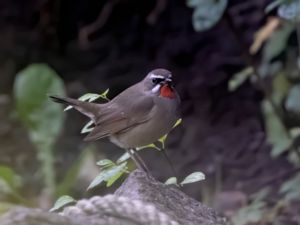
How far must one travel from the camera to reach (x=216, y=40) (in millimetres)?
7312

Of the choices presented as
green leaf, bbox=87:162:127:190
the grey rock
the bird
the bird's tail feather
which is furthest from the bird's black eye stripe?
the grey rock

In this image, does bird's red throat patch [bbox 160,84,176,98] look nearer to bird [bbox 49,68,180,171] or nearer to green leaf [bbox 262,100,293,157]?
bird [bbox 49,68,180,171]

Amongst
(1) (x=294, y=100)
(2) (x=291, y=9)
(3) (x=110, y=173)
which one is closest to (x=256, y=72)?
(1) (x=294, y=100)

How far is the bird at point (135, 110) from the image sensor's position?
4.35 m

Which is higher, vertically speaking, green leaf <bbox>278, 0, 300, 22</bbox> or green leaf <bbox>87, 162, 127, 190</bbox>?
green leaf <bbox>278, 0, 300, 22</bbox>

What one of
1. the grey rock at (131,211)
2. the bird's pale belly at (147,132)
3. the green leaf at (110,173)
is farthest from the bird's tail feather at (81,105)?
the grey rock at (131,211)

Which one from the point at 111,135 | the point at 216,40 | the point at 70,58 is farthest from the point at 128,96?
the point at 70,58

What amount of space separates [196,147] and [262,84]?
2.41 ft

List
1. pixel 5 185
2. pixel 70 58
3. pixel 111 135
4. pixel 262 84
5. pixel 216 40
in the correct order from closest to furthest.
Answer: pixel 111 135 < pixel 5 185 < pixel 262 84 < pixel 216 40 < pixel 70 58

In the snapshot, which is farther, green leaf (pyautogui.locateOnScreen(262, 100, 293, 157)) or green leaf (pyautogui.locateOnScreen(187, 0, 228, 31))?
green leaf (pyautogui.locateOnScreen(262, 100, 293, 157))

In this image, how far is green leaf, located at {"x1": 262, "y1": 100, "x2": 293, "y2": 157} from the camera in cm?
604

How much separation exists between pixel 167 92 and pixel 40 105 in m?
2.24

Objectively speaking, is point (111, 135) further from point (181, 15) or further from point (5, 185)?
point (181, 15)

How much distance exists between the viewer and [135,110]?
14.9 ft
